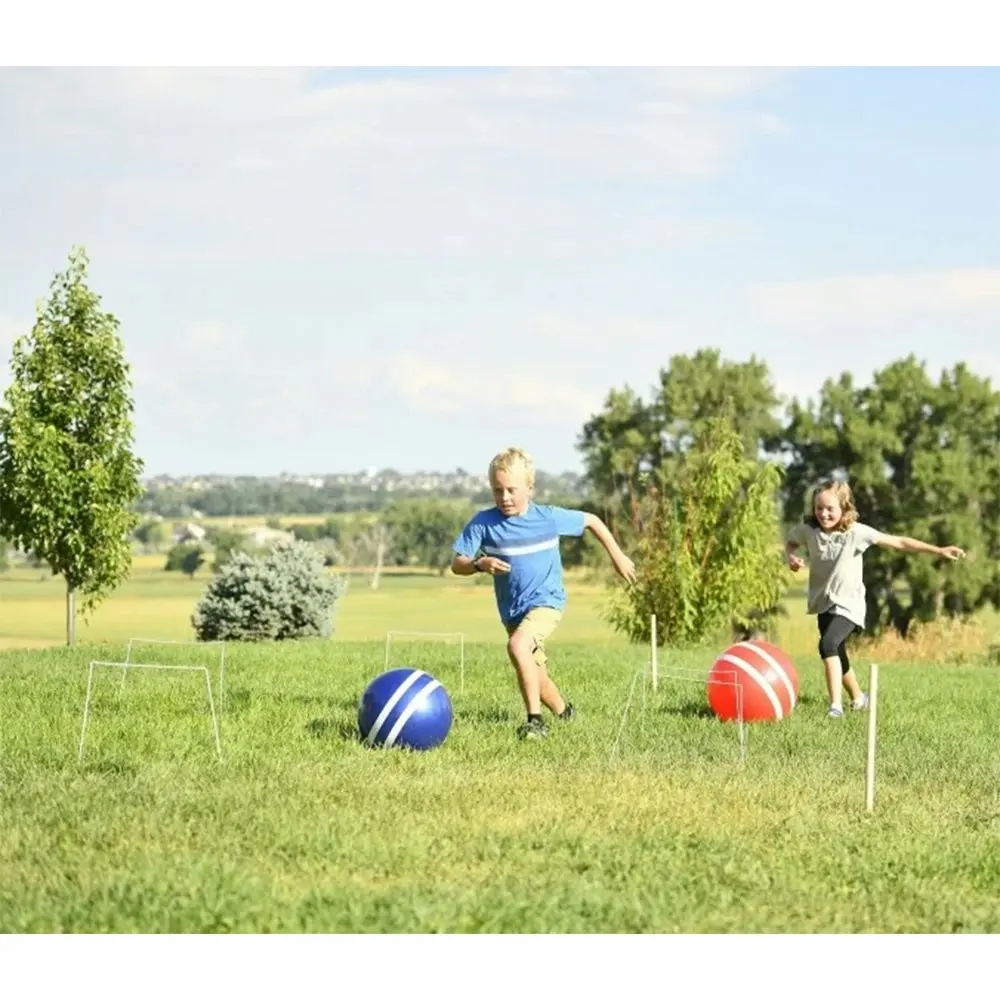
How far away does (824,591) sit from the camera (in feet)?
44.0

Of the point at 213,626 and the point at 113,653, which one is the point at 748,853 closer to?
the point at 113,653

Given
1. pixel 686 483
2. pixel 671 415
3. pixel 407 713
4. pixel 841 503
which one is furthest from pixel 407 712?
pixel 671 415

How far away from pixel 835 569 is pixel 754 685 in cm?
174

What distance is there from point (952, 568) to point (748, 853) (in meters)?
34.1

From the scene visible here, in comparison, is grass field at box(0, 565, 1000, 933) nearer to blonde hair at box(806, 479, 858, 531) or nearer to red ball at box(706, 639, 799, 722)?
red ball at box(706, 639, 799, 722)

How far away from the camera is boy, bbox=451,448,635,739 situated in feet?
35.8

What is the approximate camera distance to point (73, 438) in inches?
843

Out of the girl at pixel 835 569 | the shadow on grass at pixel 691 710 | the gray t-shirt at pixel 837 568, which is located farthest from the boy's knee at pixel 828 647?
the shadow on grass at pixel 691 710

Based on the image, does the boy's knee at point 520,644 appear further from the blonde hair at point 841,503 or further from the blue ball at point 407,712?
the blonde hair at point 841,503

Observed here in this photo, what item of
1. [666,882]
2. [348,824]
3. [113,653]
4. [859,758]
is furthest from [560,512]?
[113,653]

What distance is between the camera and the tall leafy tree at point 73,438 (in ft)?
69.9

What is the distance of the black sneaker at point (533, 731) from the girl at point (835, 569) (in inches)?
122

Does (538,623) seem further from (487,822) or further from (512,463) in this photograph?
(487,822)

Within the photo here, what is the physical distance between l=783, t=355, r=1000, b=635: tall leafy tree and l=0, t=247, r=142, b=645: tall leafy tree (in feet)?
74.7
